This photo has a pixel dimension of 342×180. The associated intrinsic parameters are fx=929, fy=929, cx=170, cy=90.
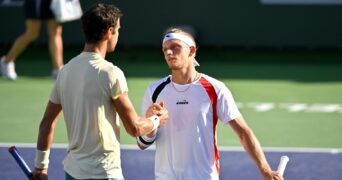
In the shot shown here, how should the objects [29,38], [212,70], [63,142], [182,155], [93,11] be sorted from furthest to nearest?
[212,70], [29,38], [63,142], [182,155], [93,11]

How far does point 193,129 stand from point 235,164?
141 inches

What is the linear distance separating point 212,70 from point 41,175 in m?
9.29

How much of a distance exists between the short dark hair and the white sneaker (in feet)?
28.3

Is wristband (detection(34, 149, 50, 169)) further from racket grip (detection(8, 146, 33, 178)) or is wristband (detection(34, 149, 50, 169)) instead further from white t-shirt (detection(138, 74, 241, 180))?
white t-shirt (detection(138, 74, 241, 180))

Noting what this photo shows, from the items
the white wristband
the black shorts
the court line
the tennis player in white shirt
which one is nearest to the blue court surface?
the court line

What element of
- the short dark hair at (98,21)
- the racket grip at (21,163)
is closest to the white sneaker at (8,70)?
the racket grip at (21,163)

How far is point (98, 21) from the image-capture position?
217 inches

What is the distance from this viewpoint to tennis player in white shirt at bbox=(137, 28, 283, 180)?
589 centimetres

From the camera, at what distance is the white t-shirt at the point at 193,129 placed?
5.89 m

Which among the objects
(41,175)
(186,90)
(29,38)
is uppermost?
(186,90)

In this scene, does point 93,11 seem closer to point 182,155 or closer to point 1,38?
point 182,155

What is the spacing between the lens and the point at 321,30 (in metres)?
16.7

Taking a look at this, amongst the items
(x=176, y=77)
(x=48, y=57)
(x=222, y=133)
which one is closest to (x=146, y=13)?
(x=48, y=57)

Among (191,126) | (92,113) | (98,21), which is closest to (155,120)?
(191,126)
